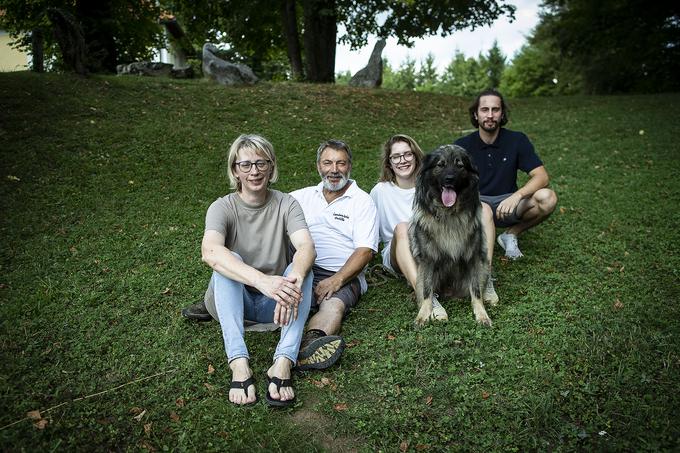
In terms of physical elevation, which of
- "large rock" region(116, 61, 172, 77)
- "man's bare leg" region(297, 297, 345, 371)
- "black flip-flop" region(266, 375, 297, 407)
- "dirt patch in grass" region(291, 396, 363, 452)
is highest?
"large rock" region(116, 61, 172, 77)

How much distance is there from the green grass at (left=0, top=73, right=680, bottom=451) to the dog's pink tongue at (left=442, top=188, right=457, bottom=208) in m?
0.92

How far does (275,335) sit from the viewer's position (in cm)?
364

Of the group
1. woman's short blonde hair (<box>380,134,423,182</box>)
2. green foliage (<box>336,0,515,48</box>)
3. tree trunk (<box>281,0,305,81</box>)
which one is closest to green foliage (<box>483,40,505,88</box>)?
green foliage (<box>336,0,515,48</box>)

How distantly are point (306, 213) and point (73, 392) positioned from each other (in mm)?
2153

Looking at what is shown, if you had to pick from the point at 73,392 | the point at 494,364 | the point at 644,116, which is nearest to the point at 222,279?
the point at 73,392

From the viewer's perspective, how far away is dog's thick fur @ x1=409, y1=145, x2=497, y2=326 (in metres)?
3.76

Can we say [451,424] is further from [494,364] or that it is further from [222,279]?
[222,279]

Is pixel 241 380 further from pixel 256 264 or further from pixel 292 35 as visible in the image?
pixel 292 35

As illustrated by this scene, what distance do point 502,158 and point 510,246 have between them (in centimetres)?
96

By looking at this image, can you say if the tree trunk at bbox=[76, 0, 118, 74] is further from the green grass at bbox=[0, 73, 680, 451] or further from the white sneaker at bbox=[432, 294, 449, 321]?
the white sneaker at bbox=[432, 294, 449, 321]

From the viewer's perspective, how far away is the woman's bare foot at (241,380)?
9.43 feet

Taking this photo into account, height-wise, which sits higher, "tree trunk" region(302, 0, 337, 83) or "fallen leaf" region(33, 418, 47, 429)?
"tree trunk" region(302, 0, 337, 83)

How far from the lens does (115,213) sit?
20.2ft

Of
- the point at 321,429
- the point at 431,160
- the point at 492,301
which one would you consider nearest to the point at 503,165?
the point at 431,160
